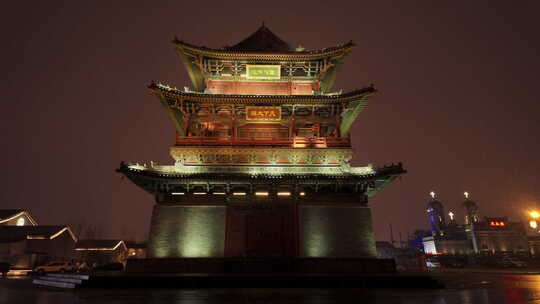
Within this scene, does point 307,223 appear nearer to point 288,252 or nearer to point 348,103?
point 288,252

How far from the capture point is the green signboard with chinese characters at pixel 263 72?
23.5m

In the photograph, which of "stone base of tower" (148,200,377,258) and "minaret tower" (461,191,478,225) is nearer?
"stone base of tower" (148,200,377,258)

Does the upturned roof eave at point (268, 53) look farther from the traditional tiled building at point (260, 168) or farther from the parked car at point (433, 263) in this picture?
the parked car at point (433, 263)

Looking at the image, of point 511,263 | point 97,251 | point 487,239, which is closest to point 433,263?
point 511,263

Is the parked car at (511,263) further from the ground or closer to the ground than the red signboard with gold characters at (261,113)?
closer to the ground

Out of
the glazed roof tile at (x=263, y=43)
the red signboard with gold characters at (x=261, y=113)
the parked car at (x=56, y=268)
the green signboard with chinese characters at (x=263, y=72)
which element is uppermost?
the glazed roof tile at (x=263, y=43)

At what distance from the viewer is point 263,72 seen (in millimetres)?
23719

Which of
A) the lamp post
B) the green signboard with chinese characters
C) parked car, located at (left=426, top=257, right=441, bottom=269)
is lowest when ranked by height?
parked car, located at (left=426, top=257, right=441, bottom=269)

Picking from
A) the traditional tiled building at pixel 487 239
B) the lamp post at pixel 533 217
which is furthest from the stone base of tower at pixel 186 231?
the traditional tiled building at pixel 487 239

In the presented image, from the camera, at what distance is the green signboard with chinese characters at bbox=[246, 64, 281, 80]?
23500 mm

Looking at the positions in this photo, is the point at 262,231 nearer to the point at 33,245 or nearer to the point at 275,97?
the point at 275,97

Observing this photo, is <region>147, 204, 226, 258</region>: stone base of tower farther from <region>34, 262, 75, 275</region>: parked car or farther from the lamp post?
the lamp post

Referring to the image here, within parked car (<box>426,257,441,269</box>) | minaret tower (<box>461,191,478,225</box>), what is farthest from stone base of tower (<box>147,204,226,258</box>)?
minaret tower (<box>461,191,478,225</box>)

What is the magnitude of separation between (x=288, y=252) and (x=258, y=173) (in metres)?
5.18
